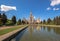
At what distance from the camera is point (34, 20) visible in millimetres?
180250

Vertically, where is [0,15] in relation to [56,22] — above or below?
above

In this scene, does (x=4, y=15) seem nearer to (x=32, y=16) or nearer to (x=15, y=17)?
(x=15, y=17)

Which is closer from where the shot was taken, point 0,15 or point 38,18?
point 0,15

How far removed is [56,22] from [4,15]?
3516 cm

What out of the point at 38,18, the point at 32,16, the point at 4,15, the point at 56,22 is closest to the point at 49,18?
the point at 56,22

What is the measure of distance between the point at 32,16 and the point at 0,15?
115667 mm

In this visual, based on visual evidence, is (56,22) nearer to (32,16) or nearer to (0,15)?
(0,15)

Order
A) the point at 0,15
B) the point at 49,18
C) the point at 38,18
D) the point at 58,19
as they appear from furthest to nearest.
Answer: the point at 38,18 < the point at 49,18 < the point at 58,19 < the point at 0,15

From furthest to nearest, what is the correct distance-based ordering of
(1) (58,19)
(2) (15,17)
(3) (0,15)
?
(2) (15,17) → (1) (58,19) → (3) (0,15)

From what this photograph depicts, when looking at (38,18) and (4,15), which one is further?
(38,18)

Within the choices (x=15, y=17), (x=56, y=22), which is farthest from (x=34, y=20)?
(x=56, y=22)

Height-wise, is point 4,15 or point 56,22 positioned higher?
point 4,15

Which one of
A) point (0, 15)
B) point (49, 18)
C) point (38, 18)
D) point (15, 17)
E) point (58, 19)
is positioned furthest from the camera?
point (38, 18)

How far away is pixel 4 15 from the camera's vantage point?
7569 cm
